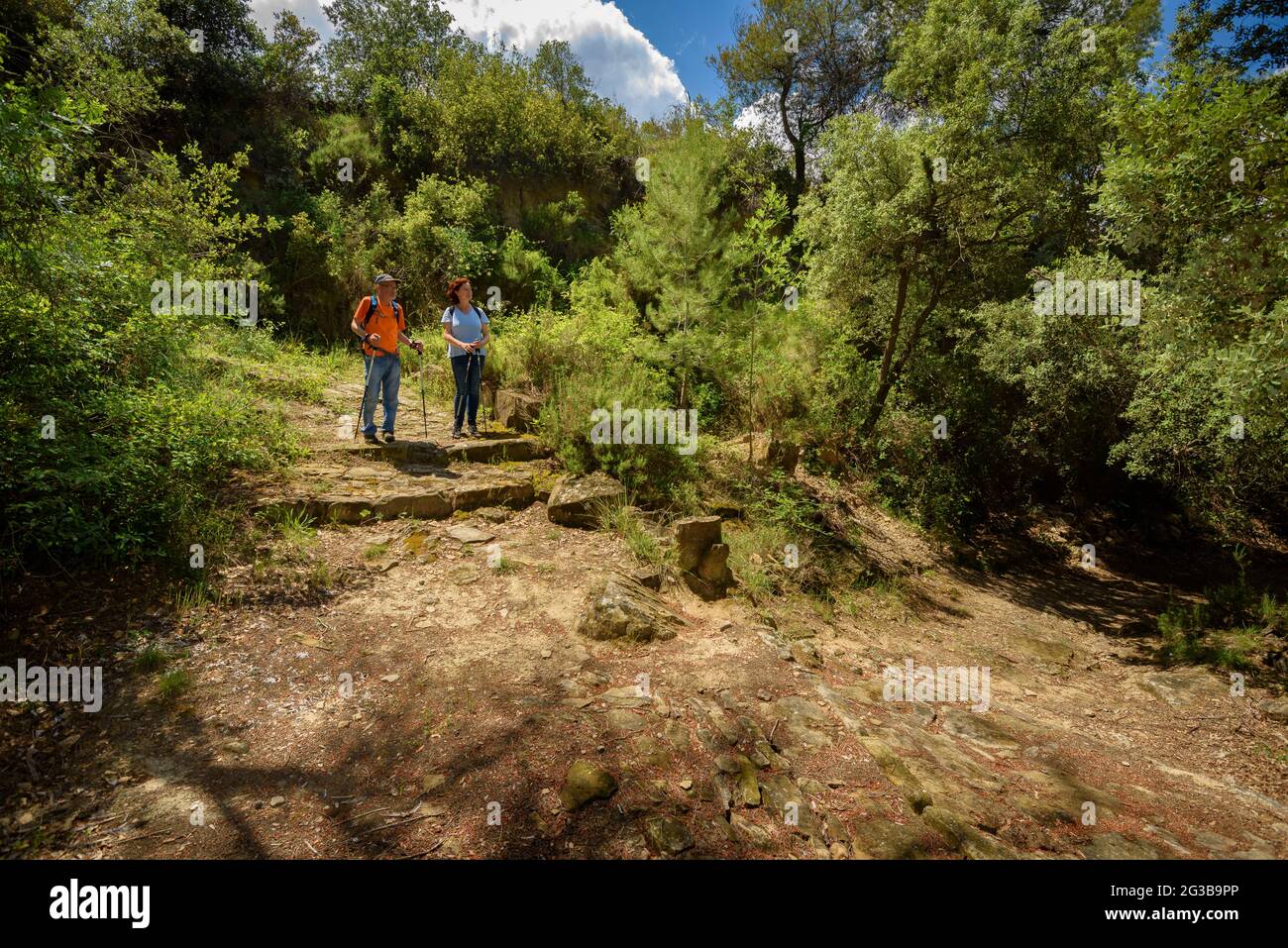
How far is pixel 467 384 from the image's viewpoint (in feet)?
24.8

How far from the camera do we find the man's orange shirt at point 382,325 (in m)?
6.41

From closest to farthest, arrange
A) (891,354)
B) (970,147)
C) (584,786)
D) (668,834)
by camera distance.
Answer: (668,834) < (584,786) < (970,147) < (891,354)

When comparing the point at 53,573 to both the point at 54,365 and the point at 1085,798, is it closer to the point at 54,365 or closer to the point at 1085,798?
the point at 54,365

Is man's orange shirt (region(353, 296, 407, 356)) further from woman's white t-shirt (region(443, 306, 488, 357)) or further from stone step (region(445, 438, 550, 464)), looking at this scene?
stone step (region(445, 438, 550, 464))

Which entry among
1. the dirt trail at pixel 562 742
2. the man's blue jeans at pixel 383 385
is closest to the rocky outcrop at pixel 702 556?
the dirt trail at pixel 562 742

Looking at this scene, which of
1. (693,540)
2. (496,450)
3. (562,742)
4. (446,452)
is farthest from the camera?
(496,450)

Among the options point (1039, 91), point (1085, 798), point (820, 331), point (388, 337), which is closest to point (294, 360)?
point (388, 337)

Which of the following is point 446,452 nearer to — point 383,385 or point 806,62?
point 383,385

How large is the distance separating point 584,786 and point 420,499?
13.7 ft

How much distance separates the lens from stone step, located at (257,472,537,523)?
5391 millimetres

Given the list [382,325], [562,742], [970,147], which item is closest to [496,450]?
[382,325]

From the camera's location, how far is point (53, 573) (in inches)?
147

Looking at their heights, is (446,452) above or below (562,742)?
above

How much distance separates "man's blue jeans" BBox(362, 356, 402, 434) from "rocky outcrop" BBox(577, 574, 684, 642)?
12.8 feet
